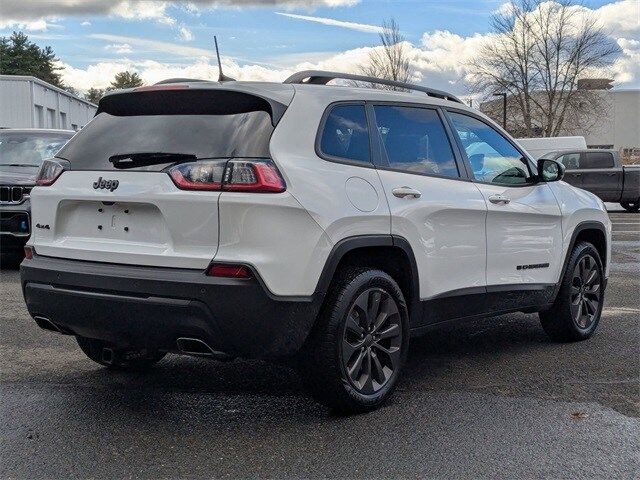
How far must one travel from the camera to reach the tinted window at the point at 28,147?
10469 mm

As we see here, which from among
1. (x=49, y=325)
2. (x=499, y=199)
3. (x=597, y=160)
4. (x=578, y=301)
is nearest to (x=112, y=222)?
(x=49, y=325)

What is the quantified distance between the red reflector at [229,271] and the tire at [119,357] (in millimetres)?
1230

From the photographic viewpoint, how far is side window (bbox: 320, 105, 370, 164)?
14.1 ft

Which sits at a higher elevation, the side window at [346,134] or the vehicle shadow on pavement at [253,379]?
the side window at [346,134]

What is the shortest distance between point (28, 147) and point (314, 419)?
7802mm

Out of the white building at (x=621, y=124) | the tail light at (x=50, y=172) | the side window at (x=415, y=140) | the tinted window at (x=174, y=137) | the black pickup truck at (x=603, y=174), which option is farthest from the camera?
the white building at (x=621, y=124)

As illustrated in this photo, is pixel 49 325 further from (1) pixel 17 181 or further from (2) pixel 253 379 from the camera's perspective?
(1) pixel 17 181

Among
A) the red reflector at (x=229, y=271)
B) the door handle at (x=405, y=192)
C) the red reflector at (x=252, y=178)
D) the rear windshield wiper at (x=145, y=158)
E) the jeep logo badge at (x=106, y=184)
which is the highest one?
the rear windshield wiper at (x=145, y=158)

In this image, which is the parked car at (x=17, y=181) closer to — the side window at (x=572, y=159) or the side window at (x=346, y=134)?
the side window at (x=346, y=134)

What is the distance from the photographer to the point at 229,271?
378cm

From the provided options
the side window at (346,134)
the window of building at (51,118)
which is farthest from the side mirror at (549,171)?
the window of building at (51,118)

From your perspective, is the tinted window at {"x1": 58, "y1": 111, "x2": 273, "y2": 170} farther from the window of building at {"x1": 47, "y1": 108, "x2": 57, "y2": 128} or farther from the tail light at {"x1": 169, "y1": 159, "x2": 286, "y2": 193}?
the window of building at {"x1": 47, "y1": 108, "x2": 57, "y2": 128}

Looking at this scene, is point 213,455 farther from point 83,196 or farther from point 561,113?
point 561,113

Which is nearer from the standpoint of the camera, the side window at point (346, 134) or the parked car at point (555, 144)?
the side window at point (346, 134)
